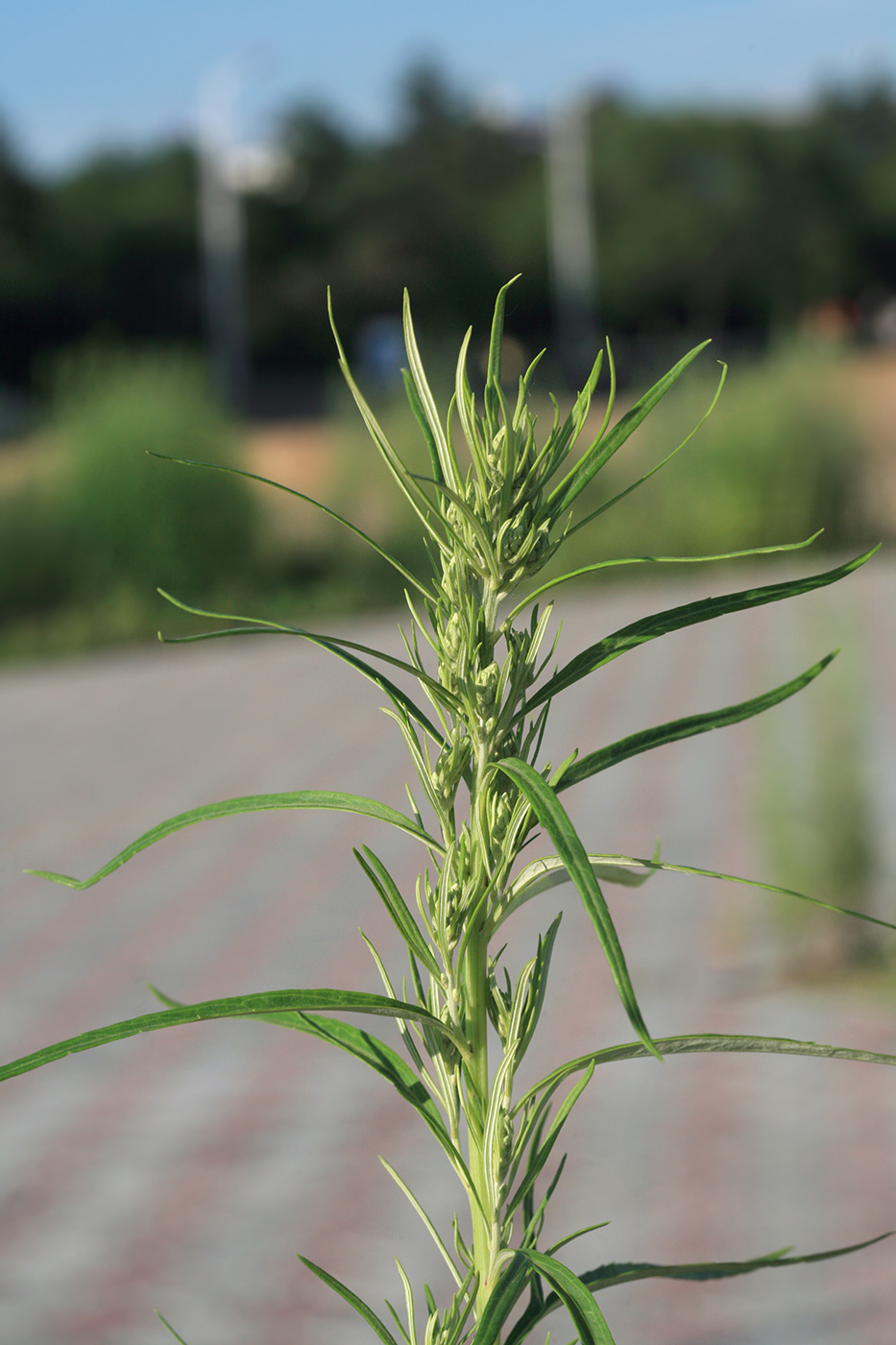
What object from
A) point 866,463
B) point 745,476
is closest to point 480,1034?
point 745,476

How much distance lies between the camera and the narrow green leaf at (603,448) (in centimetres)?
51

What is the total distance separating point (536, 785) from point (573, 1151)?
2.94 meters

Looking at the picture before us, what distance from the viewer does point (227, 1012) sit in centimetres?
49

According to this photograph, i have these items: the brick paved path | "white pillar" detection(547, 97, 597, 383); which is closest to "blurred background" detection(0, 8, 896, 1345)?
the brick paved path

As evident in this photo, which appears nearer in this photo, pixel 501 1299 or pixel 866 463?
pixel 501 1299

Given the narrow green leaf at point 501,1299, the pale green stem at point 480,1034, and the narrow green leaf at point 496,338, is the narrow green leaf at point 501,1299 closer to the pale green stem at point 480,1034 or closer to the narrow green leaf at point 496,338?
the pale green stem at point 480,1034

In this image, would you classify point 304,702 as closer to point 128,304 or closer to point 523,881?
point 523,881

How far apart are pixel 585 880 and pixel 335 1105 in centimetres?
319

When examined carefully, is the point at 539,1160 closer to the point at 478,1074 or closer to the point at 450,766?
the point at 478,1074

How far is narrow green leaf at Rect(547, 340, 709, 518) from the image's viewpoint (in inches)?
20.0

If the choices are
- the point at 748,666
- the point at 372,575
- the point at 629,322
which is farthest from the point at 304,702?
the point at 629,322

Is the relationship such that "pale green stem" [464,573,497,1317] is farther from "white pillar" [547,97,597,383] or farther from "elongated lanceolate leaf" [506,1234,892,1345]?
"white pillar" [547,97,597,383]

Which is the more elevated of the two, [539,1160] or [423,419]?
[423,419]

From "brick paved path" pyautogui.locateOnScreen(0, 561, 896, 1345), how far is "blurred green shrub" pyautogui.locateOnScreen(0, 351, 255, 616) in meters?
5.84
